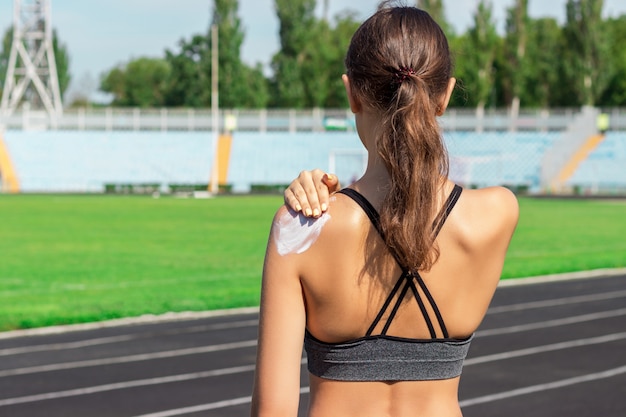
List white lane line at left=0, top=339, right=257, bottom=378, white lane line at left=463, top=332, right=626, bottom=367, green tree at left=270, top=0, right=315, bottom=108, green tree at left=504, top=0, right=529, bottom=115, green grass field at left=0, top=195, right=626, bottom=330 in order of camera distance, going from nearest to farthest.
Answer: white lane line at left=0, top=339, right=257, bottom=378
white lane line at left=463, top=332, right=626, bottom=367
green grass field at left=0, top=195, right=626, bottom=330
green tree at left=504, top=0, right=529, bottom=115
green tree at left=270, top=0, right=315, bottom=108

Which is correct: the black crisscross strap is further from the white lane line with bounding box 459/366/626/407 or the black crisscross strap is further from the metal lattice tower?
the metal lattice tower

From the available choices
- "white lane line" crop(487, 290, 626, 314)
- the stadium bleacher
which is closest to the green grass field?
"white lane line" crop(487, 290, 626, 314)

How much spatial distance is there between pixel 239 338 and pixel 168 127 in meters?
50.5

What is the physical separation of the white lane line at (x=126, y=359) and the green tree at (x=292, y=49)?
5749cm

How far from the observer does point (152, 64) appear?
10294cm

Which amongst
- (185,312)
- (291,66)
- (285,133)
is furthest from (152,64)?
(185,312)

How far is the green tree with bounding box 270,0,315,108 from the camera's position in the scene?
66375mm

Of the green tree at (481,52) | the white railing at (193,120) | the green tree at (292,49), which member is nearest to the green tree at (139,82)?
the green tree at (292,49)

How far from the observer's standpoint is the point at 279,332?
180 centimetres

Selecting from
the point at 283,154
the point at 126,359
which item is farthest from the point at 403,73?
the point at 283,154

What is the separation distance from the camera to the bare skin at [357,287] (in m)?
1.81

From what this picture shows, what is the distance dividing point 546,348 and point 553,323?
151 centimetres

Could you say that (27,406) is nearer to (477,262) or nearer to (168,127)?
(477,262)

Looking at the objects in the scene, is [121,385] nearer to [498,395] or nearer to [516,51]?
[498,395]
